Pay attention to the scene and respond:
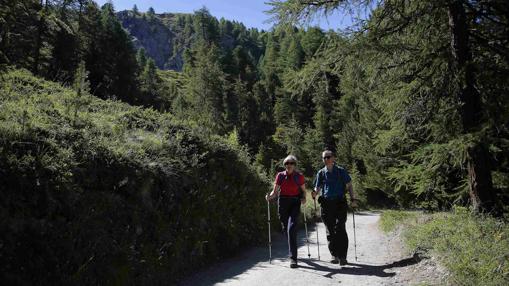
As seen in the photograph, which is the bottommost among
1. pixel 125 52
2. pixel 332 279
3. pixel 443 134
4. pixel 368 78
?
pixel 332 279

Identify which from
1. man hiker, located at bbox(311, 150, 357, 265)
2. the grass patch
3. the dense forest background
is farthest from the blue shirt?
the dense forest background

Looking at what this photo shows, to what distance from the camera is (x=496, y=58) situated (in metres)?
9.06

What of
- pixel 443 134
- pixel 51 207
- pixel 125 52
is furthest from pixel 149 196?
pixel 125 52

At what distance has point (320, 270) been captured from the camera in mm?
7742

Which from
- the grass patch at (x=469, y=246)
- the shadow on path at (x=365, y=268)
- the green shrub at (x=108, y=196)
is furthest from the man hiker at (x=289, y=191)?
the grass patch at (x=469, y=246)

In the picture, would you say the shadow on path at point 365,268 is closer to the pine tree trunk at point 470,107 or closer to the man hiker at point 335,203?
the man hiker at point 335,203

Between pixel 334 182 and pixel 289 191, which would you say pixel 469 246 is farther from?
pixel 289 191

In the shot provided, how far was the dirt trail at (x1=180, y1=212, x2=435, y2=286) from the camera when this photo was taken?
6.94 m

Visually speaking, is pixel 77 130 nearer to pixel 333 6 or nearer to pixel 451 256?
pixel 333 6

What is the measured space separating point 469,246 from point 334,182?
252 centimetres

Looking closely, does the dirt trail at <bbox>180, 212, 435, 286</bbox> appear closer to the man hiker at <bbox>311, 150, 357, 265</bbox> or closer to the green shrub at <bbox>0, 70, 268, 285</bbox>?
the man hiker at <bbox>311, 150, 357, 265</bbox>

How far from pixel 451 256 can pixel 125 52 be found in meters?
49.0

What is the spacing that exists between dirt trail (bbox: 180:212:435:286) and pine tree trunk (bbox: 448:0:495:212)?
206cm

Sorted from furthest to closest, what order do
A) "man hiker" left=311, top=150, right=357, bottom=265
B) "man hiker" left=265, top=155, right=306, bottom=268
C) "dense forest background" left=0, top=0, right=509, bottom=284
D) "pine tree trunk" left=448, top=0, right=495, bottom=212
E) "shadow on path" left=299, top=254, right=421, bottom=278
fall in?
"pine tree trunk" left=448, top=0, right=495, bottom=212 → "man hiker" left=265, top=155, right=306, bottom=268 → "man hiker" left=311, top=150, right=357, bottom=265 → "shadow on path" left=299, top=254, right=421, bottom=278 → "dense forest background" left=0, top=0, right=509, bottom=284
